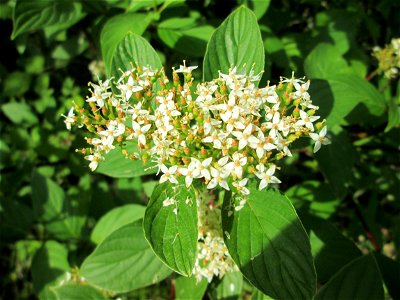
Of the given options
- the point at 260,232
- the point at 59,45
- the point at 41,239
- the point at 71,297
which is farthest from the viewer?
the point at 59,45

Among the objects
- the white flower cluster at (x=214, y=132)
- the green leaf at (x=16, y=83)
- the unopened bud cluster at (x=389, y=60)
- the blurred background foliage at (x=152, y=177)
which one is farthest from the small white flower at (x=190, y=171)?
the green leaf at (x=16, y=83)

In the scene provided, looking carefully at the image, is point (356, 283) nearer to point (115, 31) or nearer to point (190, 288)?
point (190, 288)

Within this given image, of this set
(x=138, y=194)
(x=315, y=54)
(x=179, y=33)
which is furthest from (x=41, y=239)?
(x=315, y=54)

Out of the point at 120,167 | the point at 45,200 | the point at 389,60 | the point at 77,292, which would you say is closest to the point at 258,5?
the point at 389,60

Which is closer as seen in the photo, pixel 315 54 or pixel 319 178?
pixel 315 54

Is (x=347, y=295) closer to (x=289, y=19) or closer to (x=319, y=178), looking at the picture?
(x=319, y=178)

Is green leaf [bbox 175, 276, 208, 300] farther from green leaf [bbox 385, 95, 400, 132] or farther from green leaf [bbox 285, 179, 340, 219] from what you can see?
green leaf [bbox 385, 95, 400, 132]
